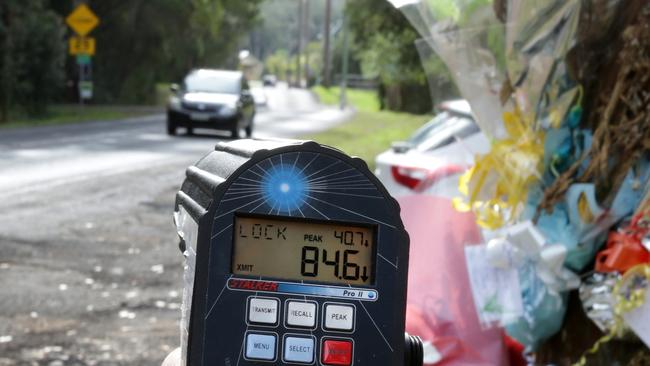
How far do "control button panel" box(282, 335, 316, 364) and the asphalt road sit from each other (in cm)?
441

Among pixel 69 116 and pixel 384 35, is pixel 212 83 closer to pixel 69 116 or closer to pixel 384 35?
pixel 384 35

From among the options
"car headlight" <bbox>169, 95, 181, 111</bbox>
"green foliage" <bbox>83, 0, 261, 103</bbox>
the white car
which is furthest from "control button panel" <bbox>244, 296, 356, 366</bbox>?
"green foliage" <bbox>83, 0, 261, 103</bbox>

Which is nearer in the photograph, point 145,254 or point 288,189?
point 288,189

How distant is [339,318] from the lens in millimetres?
1578

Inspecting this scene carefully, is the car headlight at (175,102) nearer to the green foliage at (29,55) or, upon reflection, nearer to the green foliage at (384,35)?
the green foliage at (384,35)

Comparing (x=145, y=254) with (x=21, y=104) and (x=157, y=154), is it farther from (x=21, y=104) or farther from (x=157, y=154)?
(x=21, y=104)

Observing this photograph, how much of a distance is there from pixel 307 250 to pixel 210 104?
27.2 meters

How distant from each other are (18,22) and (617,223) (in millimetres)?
33987

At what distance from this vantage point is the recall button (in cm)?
158

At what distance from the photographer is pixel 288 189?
156 cm

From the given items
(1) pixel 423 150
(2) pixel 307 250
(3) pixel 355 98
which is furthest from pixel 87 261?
(3) pixel 355 98

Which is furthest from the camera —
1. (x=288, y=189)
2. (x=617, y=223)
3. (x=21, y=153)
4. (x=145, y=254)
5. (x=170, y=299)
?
(x=21, y=153)

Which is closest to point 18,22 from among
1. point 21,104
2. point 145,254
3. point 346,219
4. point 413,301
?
point 21,104

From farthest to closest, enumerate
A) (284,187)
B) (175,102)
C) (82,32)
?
1. (82,32)
2. (175,102)
3. (284,187)
